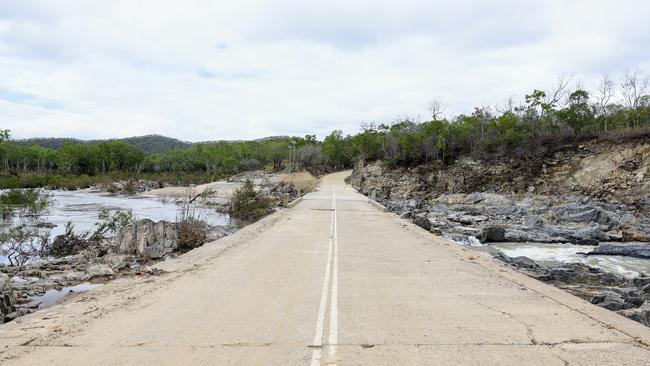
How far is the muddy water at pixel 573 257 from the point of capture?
62.1ft

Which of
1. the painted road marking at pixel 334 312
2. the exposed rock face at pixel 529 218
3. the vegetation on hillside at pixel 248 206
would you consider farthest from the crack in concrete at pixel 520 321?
the vegetation on hillside at pixel 248 206

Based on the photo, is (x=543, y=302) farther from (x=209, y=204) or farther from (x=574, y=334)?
(x=209, y=204)

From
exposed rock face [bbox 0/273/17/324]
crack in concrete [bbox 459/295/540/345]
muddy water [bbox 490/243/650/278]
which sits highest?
crack in concrete [bbox 459/295/540/345]

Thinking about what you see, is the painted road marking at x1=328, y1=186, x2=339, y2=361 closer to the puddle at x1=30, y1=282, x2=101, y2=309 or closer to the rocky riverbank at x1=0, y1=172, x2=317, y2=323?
the rocky riverbank at x1=0, y1=172, x2=317, y2=323

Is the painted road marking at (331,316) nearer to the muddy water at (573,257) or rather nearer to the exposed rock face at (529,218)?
the muddy water at (573,257)

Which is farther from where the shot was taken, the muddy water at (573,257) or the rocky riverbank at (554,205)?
the muddy water at (573,257)

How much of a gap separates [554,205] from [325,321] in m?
41.6

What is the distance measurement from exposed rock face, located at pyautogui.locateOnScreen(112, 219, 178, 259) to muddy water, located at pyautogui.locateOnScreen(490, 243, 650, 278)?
46.3 feet

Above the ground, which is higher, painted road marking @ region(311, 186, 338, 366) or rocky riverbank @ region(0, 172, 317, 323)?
painted road marking @ region(311, 186, 338, 366)

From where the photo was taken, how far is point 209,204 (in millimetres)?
52656

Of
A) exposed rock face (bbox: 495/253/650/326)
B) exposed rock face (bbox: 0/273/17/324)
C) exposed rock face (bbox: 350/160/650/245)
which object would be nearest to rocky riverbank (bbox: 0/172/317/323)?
exposed rock face (bbox: 0/273/17/324)

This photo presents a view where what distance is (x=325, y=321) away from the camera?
7828mm

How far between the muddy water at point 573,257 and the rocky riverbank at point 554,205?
0.70 metres

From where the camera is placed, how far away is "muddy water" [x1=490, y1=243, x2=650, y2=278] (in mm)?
18938
